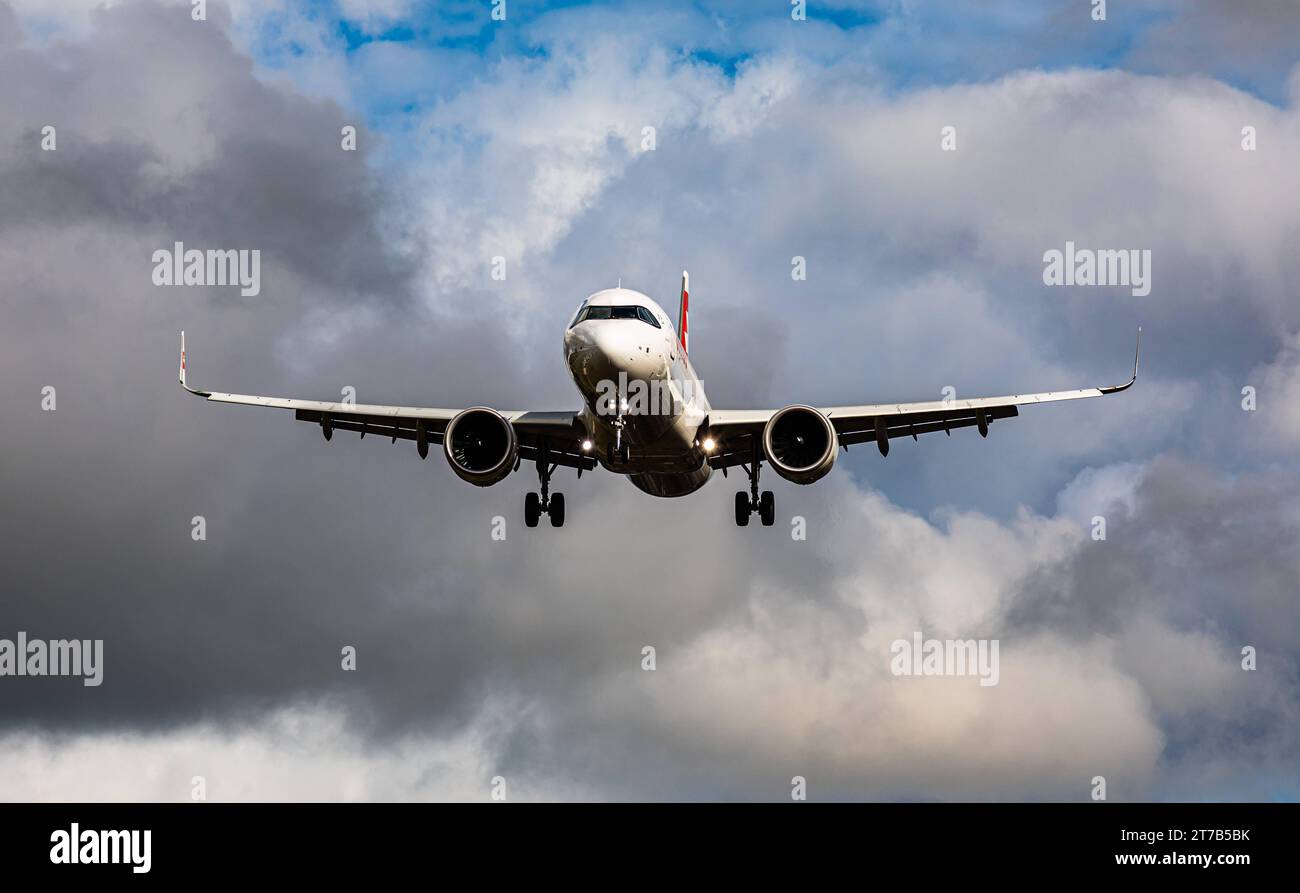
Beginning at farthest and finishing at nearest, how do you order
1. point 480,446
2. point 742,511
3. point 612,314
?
point 742,511, point 480,446, point 612,314

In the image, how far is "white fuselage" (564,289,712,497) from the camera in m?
48.4

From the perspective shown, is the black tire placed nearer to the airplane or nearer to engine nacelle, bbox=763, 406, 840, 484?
the airplane

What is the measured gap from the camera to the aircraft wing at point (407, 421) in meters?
54.6

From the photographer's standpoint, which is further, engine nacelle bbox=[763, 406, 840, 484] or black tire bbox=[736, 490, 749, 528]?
black tire bbox=[736, 490, 749, 528]

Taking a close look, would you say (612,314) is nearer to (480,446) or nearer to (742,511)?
(480,446)

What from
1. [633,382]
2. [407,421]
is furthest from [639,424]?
[407,421]

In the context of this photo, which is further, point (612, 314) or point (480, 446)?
point (480, 446)

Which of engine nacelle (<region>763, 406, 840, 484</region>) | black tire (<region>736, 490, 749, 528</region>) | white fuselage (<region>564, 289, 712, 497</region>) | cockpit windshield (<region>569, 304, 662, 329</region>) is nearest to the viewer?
white fuselage (<region>564, 289, 712, 497</region>)

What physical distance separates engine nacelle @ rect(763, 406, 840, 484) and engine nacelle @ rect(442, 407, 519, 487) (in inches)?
295

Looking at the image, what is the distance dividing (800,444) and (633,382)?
22.8 ft

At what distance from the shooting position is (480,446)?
54000mm

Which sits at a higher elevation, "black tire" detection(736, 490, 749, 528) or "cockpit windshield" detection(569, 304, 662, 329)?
"cockpit windshield" detection(569, 304, 662, 329)

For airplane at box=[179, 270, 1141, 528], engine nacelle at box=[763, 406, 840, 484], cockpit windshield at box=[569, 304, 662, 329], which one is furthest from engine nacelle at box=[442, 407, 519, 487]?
engine nacelle at box=[763, 406, 840, 484]
